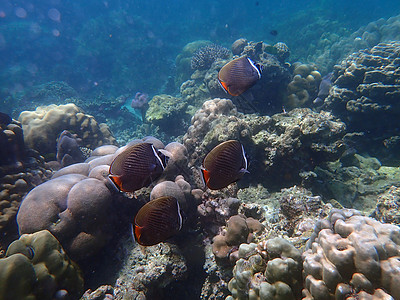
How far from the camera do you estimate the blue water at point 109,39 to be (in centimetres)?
2265

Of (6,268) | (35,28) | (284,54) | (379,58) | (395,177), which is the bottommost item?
(395,177)

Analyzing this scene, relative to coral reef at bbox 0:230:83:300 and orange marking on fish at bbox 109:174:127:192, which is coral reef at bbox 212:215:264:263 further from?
coral reef at bbox 0:230:83:300

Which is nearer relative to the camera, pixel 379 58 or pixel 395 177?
pixel 395 177

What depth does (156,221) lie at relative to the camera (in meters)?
2.18

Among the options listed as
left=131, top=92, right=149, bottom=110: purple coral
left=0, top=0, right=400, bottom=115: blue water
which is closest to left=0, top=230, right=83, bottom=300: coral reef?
left=131, top=92, right=149, bottom=110: purple coral

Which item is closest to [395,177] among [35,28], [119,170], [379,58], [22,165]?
[379,58]

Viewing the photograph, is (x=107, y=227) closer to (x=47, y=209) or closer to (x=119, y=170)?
(x=47, y=209)

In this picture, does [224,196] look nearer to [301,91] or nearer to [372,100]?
[372,100]

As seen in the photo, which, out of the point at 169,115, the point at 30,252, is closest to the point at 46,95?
the point at 169,115

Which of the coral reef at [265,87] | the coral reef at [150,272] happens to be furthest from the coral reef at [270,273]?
the coral reef at [265,87]

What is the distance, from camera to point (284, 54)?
421 inches

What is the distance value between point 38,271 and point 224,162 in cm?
290

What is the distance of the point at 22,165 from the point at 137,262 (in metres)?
4.17

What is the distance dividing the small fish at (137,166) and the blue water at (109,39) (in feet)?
59.2
